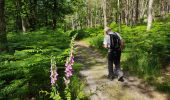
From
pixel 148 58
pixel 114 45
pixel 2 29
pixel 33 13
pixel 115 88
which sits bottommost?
pixel 115 88

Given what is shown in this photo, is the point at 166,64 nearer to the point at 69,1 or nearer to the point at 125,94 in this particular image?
the point at 125,94

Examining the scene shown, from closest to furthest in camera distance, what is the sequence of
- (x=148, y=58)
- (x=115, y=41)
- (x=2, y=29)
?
(x=115, y=41), (x=2, y=29), (x=148, y=58)

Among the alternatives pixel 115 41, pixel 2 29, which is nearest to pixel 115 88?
pixel 115 41

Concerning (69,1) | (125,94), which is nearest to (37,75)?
(125,94)

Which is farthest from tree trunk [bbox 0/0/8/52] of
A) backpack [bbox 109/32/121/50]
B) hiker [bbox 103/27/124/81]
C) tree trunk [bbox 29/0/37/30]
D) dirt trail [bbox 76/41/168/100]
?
tree trunk [bbox 29/0/37/30]

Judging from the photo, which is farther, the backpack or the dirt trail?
the backpack

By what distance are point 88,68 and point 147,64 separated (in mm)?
2546

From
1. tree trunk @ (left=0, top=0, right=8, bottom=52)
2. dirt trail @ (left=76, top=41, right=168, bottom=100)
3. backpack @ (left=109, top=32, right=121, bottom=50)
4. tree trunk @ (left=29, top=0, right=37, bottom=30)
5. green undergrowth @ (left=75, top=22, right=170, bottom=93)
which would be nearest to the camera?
dirt trail @ (left=76, top=41, right=168, bottom=100)

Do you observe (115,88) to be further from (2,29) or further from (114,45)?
(2,29)

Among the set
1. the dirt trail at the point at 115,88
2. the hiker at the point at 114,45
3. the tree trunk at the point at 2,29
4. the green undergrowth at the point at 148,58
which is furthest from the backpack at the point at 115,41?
the tree trunk at the point at 2,29

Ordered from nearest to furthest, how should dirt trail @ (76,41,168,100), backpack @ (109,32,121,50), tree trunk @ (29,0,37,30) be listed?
1. dirt trail @ (76,41,168,100)
2. backpack @ (109,32,121,50)
3. tree trunk @ (29,0,37,30)

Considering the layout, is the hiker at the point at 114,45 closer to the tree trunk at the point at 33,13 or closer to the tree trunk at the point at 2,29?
the tree trunk at the point at 2,29

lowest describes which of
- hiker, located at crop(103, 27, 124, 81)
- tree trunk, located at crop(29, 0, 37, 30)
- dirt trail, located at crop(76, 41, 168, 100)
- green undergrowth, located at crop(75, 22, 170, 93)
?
dirt trail, located at crop(76, 41, 168, 100)

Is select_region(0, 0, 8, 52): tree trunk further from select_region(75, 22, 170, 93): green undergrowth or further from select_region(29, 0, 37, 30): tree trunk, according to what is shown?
select_region(29, 0, 37, 30): tree trunk
